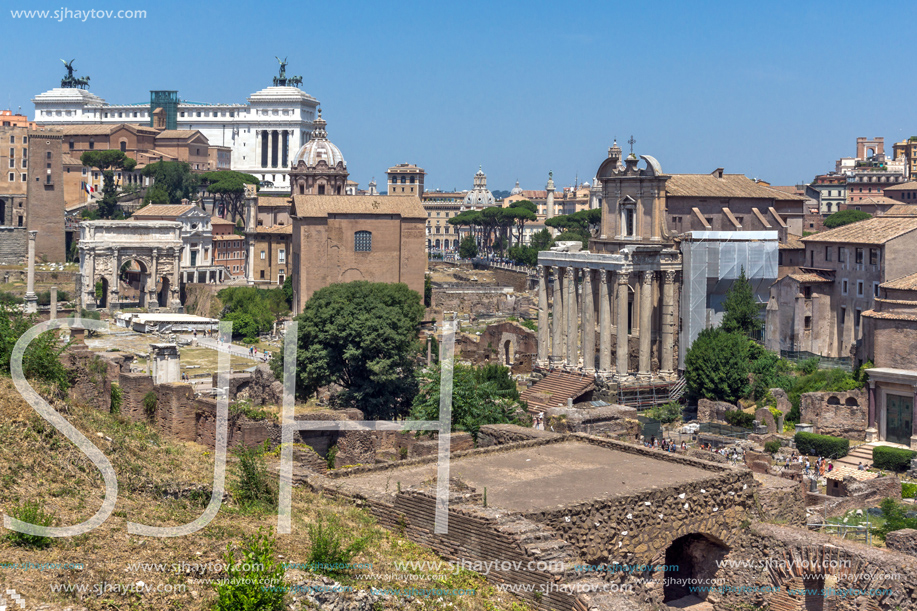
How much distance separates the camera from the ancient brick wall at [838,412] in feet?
102

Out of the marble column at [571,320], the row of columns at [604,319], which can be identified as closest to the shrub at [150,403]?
the row of columns at [604,319]

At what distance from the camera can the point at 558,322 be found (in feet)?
143

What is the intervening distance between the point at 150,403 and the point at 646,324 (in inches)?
894

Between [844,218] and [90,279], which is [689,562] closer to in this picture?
[90,279]

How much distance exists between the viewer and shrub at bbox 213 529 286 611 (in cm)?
973

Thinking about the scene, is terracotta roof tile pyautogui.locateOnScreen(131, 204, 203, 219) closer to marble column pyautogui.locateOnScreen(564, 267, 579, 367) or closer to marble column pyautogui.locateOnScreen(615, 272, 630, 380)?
marble column pyautogui.locateOnScreen(564, 267, 579, 367)

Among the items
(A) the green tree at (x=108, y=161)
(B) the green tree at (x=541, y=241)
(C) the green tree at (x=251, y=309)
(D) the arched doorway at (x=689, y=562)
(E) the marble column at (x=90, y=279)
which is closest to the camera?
(D) the arched doorway at (x=689, y=562)

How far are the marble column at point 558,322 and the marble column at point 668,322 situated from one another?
Answer: 4172 mm

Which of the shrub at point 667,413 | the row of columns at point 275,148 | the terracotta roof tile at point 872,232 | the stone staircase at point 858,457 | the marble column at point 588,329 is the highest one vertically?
the row of columns at point 275,148

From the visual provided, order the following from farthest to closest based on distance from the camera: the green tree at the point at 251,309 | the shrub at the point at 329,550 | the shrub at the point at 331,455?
the green tree at the point at 251,309 < the shrub at the point at 331,455 < the shrub at the point at 329,550

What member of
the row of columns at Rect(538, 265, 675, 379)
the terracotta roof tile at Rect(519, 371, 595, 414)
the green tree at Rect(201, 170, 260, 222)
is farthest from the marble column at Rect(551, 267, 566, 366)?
the green tree at Rect(201, 170, 260, 222)

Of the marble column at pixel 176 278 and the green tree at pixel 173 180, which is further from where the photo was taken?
the green tree at pixel 173 180

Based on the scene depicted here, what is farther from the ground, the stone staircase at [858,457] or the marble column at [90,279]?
the marble column at [90,279]

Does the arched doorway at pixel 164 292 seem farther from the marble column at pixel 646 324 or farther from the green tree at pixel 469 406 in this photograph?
the green tree at pixel 469 406
